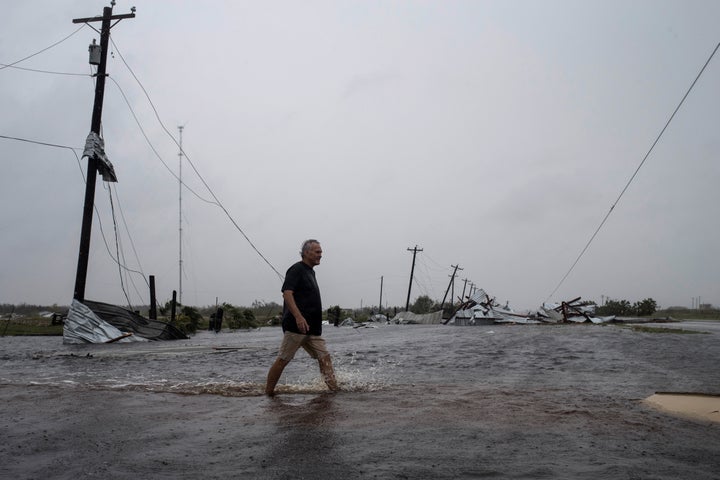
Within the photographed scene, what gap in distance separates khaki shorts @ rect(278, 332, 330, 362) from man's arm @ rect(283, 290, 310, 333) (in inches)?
6.3

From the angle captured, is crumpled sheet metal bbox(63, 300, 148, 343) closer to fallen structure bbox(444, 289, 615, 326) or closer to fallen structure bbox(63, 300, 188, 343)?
fallen structure bbox(63, 300, 188, 343)

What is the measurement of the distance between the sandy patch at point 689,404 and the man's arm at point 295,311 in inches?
150

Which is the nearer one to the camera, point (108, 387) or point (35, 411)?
point (35, 411)

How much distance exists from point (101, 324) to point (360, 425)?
1509 cm

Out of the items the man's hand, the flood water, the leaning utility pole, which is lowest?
the flood water

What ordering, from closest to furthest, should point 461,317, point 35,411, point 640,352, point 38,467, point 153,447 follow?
point 38,467
point 153,447
point 35,411
point 640,352
point 461,317

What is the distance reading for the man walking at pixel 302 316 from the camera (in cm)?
700

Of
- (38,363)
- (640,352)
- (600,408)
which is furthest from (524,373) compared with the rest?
(38,363)

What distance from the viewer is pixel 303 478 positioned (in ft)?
10.9

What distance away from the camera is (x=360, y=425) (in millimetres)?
4910

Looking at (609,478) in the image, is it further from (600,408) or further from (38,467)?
(38,467)

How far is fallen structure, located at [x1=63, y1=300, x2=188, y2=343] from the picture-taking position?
17281mm

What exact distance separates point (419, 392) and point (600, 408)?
2115mm

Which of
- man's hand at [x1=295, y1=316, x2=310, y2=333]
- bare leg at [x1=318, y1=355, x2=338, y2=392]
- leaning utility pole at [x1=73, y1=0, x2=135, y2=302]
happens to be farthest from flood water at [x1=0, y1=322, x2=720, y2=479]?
leaning utility pole at [x1=73, y1=0, x2=135, y2=302]
